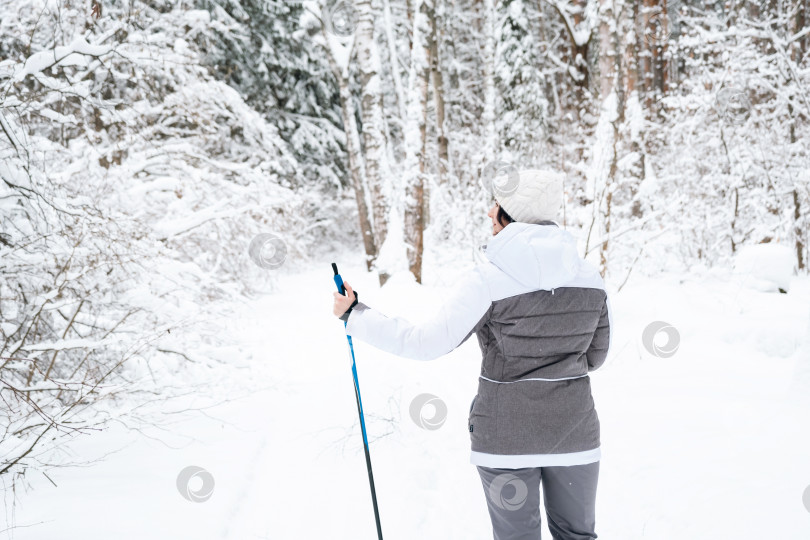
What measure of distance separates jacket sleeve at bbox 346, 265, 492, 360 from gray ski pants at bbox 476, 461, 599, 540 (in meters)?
0.51

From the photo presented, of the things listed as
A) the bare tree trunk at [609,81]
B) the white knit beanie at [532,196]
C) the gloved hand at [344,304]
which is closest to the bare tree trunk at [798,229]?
the bare tree trunk at [609,81]

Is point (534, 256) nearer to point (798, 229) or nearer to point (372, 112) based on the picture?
point (372, 112)

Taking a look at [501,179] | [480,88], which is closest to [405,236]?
[501,179]

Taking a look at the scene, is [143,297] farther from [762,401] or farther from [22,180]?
[762,401]

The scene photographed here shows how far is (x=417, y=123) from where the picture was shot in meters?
8.21

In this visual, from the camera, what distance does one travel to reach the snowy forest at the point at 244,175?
10.9 feet

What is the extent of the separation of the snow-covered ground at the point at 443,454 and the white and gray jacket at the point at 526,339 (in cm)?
149

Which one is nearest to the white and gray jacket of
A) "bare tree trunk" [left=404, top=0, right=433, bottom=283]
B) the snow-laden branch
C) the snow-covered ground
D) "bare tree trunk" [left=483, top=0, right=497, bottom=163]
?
the snow-covered ground

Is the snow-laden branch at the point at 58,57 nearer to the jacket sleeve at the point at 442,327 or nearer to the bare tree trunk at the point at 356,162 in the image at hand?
the jacket sleeve at the point at 442,327

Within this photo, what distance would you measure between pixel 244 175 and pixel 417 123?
281 cm

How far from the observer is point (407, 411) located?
4.60 meters

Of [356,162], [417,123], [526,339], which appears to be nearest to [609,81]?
[417,123]

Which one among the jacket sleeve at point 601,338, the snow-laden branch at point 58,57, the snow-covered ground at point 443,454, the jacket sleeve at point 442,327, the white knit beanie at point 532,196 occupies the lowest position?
the snow-covered ground at point 443,454

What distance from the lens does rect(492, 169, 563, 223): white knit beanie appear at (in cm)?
192
